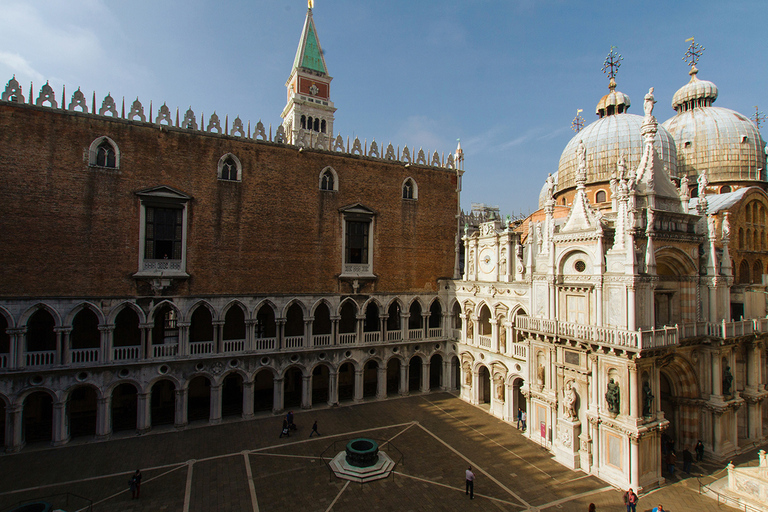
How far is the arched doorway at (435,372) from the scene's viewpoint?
104ft

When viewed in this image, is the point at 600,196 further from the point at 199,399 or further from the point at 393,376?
the point at 199,399

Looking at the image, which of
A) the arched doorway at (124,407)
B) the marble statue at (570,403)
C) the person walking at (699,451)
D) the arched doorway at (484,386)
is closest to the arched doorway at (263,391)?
the arched doorway at (124,407)

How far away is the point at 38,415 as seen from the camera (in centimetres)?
2409

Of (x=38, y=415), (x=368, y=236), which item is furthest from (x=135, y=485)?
(x=368, y=236)

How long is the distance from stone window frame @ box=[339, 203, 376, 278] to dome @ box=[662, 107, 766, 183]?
26.9m

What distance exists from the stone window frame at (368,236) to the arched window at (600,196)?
56.5 feet

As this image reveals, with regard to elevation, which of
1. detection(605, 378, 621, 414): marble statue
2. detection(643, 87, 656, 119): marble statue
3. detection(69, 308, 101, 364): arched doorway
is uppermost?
detection(643, 87, 656, 119): marble statue

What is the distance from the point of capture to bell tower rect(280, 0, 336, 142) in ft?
180

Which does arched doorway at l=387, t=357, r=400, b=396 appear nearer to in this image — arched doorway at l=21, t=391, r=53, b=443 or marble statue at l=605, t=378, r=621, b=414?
marble statue at l=605, t=378, r=621, b=414

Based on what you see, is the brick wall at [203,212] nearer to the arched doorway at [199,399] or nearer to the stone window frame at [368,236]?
the stone window frame at [368,236]

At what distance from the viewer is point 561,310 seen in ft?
67.6

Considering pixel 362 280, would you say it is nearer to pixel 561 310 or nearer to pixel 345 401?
pixel 345 401

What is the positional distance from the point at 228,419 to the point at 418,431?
445 inches

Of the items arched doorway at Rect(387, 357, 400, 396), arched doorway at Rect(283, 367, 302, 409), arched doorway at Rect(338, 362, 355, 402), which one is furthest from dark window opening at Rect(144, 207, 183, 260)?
arched doorway at Rect(387, 357, 400, 396)
